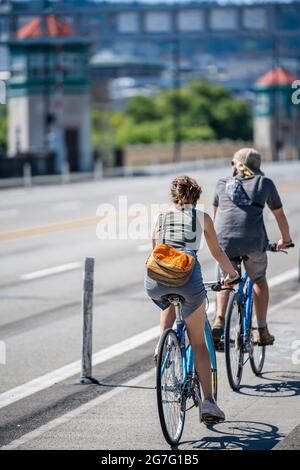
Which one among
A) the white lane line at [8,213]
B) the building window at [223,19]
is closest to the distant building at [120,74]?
the building window at [223,19]

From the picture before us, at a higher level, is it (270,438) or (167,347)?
(167,347)

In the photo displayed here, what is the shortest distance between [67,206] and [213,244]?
2924 centimetres

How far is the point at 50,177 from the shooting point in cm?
5466

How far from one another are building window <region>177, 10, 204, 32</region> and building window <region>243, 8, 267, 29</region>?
4774mm

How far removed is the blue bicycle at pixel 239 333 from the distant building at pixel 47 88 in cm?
5480

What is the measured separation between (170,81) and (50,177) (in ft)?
475

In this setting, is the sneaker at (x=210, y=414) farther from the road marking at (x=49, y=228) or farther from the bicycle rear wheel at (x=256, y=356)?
the road marking at (x=49, y=228)

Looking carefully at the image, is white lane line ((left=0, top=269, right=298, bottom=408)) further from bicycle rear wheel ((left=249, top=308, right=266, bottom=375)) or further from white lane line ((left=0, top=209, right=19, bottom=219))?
white lane line ((left=0, top=209, right=19, bottom=219))

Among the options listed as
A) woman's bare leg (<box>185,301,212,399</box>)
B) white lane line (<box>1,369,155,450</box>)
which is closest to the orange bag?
woman's bare leg (<box>185,301,212,399</box>)

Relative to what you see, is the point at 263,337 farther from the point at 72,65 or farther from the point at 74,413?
the point at 72,65

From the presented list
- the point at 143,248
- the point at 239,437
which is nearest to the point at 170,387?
the point at 239,437

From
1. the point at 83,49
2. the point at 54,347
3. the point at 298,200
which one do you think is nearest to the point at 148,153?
the point at 83,49

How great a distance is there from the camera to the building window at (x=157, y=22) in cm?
12725
